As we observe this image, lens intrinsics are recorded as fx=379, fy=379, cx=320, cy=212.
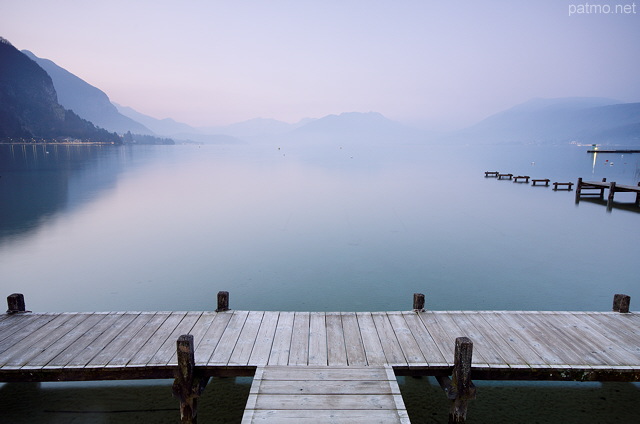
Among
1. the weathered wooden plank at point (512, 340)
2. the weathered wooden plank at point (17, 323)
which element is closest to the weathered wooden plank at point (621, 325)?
the weathered wooden plank at point (512, 340)

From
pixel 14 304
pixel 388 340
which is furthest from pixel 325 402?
pixel 14 304

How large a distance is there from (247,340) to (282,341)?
70cm

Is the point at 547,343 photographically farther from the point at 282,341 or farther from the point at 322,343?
the point at 282,341

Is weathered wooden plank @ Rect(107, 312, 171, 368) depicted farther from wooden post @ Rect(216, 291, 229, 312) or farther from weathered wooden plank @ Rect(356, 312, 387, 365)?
weathered wooden plank @ Rect(356, 312, 387, 365)

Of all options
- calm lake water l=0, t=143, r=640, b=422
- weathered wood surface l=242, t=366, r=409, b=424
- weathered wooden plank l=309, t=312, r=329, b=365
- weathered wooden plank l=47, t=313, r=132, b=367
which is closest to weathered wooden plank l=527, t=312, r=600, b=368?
calm lake water l=0, t=143, r=640, b=422

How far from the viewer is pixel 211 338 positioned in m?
7.60

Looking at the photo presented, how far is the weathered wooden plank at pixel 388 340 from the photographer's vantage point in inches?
273

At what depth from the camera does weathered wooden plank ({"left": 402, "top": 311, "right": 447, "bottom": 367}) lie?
22.7ft

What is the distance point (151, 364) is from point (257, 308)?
6.33 meters

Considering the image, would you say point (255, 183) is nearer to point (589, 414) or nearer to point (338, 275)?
point (338, 275)

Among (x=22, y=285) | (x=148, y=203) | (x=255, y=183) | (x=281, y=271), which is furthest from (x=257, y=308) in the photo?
(x=255, y=183)

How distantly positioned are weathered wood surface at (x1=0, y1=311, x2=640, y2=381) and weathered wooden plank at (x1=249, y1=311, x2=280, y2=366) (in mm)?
19

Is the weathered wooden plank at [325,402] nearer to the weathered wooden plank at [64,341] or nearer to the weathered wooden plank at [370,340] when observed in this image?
the weathered wooden plank at [370,340]

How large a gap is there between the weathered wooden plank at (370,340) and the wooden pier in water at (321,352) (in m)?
0.02
